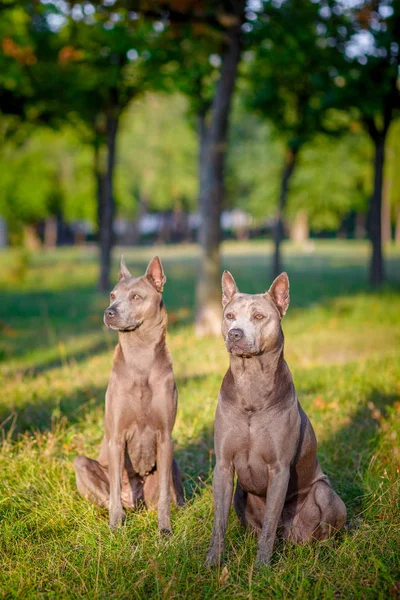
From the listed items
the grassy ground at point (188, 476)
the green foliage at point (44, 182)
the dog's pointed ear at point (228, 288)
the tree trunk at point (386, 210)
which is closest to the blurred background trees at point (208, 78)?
the grassy ground at point (188, 476)

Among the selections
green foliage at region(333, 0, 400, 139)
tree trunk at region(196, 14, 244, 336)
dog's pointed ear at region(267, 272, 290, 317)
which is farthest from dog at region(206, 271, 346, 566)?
green foliage at region(333, 0, 400, 139)

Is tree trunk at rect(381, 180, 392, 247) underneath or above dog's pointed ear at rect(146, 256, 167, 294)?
above

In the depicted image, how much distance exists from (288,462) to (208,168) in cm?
861

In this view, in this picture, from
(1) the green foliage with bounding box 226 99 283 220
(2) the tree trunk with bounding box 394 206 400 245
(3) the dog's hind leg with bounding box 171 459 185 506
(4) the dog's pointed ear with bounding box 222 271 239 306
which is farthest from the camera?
(2) the tree trunk with bounding box 394 206 400 245

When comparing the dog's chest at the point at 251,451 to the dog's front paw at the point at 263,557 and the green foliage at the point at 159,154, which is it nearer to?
the dog's front paw at the point at 263,557

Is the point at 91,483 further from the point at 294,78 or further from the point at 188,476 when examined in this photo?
the point at 294,78

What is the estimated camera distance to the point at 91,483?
4.58 m

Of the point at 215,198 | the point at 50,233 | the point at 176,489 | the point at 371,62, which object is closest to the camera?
the point at 176,489

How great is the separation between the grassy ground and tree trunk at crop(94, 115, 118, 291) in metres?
6.43

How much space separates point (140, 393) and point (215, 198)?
7.79 meters

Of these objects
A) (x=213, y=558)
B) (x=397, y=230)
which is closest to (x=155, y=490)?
(x=213, y=558)

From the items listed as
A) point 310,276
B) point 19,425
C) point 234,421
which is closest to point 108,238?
point 310,276

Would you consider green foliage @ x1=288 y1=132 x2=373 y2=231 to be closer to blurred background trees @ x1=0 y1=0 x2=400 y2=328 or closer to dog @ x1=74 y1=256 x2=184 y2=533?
blurred background trees @ x1=0 y1=0 x2=400 y2=328

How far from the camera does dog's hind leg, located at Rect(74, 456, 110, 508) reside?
4.58 meters
